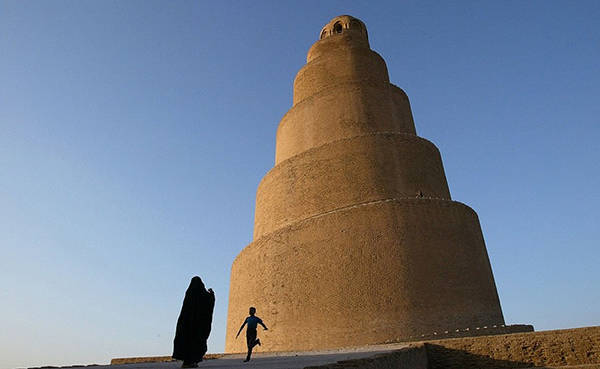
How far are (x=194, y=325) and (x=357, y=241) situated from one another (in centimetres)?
511

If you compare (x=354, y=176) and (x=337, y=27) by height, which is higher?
(x=337, y=27)

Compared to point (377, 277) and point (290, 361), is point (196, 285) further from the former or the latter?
point (377, 277)

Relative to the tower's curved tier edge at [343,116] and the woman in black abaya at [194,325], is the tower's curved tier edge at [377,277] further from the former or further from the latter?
the woman in black abaya at [194,325]

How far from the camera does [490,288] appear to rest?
10.0 meters

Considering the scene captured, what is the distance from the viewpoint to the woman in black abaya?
5.44 m

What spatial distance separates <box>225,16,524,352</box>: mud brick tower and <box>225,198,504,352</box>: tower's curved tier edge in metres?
0.02

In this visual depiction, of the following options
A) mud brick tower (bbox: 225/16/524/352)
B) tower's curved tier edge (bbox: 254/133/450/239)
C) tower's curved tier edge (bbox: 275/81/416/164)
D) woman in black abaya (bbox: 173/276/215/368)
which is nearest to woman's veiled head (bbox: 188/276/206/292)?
woman in black abaya (bbox: 173/276/215/368)

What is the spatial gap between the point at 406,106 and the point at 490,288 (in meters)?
7.22

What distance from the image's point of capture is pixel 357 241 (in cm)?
980

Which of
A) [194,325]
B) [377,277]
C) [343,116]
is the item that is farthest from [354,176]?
[194,325]

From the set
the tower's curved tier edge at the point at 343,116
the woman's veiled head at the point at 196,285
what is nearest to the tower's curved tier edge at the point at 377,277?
the tower's curved tier edge at the point at 343,116

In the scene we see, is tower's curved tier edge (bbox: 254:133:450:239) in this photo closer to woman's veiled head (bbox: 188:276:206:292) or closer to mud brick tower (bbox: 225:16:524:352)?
mud brick tower (bbox: 225:16:524:352)

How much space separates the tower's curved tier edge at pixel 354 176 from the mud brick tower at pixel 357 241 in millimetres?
Result: 32

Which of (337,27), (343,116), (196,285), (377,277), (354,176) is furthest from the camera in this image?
(337,27)
